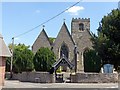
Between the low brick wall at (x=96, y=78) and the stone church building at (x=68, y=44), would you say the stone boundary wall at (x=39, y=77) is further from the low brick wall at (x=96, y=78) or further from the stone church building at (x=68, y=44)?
the stone church building at (x=68, y=44)

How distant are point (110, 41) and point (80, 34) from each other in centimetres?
3274

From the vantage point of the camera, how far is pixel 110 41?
39.2m

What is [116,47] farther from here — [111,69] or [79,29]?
[79,29]

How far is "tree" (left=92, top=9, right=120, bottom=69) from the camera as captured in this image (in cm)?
3872

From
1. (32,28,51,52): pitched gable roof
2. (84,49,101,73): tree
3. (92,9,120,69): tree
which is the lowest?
(84,49,101,73): tree

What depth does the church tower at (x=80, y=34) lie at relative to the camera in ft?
213

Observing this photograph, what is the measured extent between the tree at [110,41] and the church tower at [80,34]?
75.8 feet

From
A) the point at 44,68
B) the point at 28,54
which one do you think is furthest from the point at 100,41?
the point at 28,54

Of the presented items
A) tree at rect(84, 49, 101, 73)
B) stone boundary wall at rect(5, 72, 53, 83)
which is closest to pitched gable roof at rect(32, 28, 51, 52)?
tree at rect(84, 49, 101, 73)

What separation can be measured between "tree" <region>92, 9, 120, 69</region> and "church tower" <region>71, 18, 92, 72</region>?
75.8ft

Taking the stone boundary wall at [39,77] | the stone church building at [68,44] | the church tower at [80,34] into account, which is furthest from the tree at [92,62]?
the church tower at [80,34]

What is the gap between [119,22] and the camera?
39281 mm

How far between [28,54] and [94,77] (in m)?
18.2

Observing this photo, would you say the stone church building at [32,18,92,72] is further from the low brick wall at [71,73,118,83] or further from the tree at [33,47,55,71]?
the low brick wall at [71,73,118,83]
